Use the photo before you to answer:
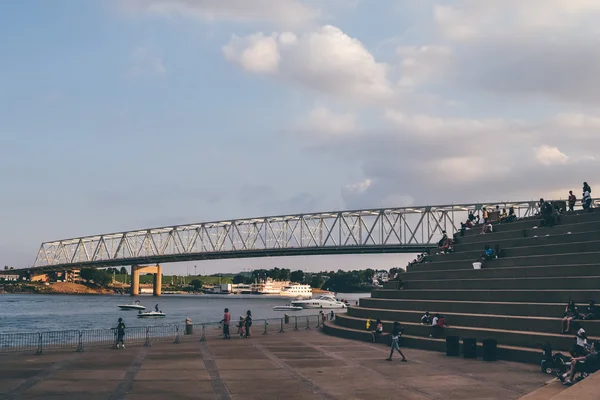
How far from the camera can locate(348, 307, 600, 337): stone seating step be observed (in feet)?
80.9

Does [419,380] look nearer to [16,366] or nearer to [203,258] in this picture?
[16,366]

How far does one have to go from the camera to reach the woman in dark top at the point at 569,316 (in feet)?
78.3

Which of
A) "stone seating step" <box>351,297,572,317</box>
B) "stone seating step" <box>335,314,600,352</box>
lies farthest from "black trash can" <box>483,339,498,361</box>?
"stone seating step" <box>351,297,572,317</box>

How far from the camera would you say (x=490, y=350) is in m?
24.3

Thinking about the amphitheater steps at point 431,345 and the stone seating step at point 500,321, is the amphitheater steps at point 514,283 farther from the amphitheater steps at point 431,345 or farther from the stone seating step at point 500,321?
the amphitheater steps at point 431,345

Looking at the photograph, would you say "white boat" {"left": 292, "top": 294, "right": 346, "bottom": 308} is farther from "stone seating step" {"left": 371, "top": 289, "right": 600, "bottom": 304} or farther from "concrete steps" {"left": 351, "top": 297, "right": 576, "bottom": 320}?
"stone seating step" {"left": 371, "top": 289, "right": 600, "bottom": 304}

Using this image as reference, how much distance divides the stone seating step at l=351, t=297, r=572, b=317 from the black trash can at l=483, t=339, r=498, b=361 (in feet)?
10.6

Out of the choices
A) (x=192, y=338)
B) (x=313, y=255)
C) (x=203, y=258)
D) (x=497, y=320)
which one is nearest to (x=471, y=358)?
(x=497, y=320)

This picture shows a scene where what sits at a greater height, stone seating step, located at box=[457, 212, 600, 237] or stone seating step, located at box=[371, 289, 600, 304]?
stone seating step, located at box=[457, 212, 600, 237]

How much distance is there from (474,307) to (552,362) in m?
8.85

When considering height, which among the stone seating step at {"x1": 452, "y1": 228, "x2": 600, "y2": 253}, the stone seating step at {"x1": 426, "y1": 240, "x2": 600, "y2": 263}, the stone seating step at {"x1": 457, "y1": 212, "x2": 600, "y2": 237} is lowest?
the stone seating step at {"x1": 426, "y1": 240, "x2": 600, "y2": 263}

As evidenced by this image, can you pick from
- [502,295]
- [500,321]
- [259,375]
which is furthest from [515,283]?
[259,375]

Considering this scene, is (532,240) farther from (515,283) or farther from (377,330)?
(377,330)

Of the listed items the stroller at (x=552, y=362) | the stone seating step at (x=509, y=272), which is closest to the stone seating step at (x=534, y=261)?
the stone seating step at (x=509, y=272)
